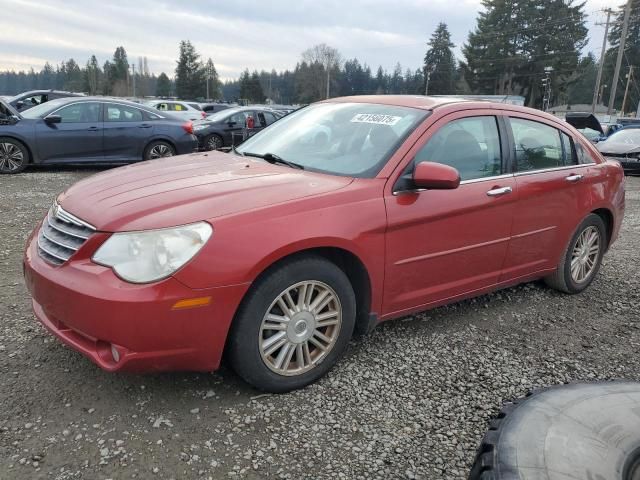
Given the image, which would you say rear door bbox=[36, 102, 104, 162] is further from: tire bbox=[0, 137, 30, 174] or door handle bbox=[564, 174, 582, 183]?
door handle bbox=[564, 174, 582, 183]

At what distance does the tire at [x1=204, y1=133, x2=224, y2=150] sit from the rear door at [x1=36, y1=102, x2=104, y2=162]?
5349mm

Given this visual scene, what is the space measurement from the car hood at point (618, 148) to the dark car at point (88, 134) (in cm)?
1057

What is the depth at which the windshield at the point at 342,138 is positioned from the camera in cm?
328

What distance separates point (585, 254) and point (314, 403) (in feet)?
9.85

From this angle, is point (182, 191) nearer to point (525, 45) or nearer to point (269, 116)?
point (269, 116)

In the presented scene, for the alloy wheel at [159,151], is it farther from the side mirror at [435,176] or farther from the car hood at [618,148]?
the car hood at [618,148]

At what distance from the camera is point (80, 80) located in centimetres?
9512

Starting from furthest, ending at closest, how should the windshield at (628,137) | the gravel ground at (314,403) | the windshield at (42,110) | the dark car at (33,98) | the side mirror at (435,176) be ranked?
1. the dark car at (33,98)
2. the windshield at (628,137)
3. the windshield at (42,110)
4. the side mirror at (435,176)
5. the gravel ground at (314,403)

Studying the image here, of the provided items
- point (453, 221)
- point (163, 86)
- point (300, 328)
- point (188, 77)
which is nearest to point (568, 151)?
point (453, 221)

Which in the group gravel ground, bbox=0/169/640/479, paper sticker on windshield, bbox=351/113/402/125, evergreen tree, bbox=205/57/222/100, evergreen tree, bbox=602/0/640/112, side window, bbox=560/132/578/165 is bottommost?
gravel ground, bbox=0/169/640/479


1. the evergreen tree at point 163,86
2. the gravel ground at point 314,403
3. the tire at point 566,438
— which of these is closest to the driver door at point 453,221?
the gravel ground at point 314,403

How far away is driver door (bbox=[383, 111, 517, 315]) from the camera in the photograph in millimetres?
3160

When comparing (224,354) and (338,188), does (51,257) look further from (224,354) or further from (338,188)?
(338,188)

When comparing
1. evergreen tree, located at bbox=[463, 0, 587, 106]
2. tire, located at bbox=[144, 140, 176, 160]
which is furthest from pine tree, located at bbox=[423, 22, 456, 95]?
tire, located at bbox=[144, 140, 176, 160]
